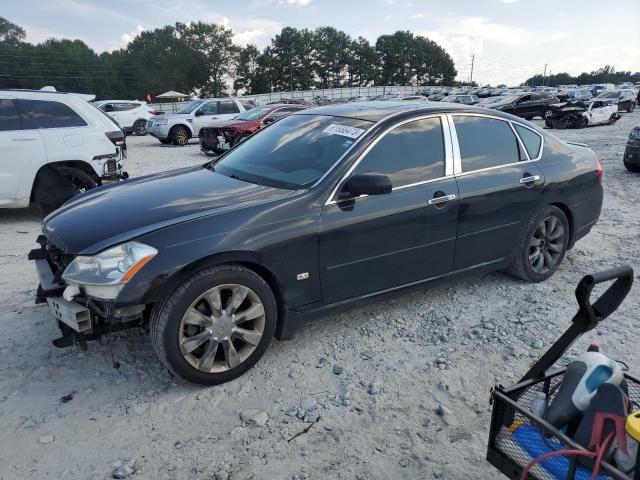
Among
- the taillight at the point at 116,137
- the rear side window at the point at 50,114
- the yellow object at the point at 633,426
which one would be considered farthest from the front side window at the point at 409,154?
the rear side window at the point at 50,114

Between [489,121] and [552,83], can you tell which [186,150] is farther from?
[552,83]

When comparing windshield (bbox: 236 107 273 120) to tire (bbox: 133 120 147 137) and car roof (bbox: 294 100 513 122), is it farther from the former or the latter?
car roof (bbox: 294 100 513 122)

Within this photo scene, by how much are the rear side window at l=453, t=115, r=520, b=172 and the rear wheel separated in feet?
50.3

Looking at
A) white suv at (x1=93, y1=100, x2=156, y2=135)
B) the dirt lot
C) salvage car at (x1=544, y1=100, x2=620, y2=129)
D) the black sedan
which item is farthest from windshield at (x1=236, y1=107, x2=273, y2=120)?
salvage car at (x1=544, y1=100, x2=620, y2=129)

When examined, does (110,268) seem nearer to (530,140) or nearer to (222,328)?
(222,328)

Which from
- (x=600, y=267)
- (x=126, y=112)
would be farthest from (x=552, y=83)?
(x=600, y=267)

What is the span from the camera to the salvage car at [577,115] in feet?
69.9

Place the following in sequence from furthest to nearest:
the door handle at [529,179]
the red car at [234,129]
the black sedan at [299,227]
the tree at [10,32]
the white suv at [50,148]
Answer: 1. the tree at [10,32]
2. the red car at [234,129]
3. the white suv at [50,148]
4. the door handle at [529,179]
5. the black sedan at [299,227]

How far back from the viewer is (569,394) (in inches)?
75.9

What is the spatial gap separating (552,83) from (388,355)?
152m

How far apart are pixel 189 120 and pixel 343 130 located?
15547 millimetres

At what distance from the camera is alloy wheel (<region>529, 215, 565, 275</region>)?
4723 mm

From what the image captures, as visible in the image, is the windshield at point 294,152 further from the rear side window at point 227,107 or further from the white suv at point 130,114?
the white suv at point 130,114

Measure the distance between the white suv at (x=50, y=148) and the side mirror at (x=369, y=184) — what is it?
524 centimetres
